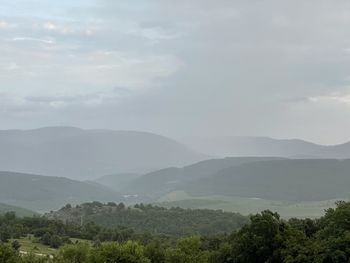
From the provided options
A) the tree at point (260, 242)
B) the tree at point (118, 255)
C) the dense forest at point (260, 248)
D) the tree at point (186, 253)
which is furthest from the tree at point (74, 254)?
the tree at point (260, 242)

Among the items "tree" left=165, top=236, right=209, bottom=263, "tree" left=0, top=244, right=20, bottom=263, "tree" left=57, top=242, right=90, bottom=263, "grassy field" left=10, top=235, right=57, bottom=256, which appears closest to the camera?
"tree" left=0, top=244, right=20, bottom=263

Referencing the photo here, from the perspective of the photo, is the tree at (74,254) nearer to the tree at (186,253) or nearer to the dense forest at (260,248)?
the dense forest at (260,248)

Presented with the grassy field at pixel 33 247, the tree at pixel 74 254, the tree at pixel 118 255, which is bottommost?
the grassy field at pixel 33 247

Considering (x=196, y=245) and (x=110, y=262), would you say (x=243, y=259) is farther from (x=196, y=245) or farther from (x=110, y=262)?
(x=110, y=262)

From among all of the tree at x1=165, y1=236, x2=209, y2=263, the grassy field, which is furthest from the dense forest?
the grassy field

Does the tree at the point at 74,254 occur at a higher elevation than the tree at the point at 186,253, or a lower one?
lower

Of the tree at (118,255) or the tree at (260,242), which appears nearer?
the tree at (118,255)

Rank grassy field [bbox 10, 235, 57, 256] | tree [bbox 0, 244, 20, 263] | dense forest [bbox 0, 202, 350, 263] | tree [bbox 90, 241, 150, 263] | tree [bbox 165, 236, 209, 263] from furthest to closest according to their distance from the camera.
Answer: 1. grassy field [bbox 10, 235, 57, 256]
2. tree [bbox 165, 236, 209, 263]
3. dense forest [bbox 0, 202, 350, 263]
4. tree [bbox 0, 244, 20, 263]
5. tree [bbox 90, 241, 150, 263]

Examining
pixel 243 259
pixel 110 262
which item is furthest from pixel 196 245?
pixel 110 262

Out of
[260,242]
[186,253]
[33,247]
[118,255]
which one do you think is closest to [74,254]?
[186,253]

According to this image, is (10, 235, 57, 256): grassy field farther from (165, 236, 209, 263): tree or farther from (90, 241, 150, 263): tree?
(90, 241, 150, 263): tree

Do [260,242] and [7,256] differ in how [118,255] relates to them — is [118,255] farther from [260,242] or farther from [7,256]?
[260,242]

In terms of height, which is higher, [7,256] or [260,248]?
[260,248]

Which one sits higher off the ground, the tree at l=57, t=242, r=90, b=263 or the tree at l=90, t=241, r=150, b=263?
the tree at l=90, t=241, r=150, b=263
